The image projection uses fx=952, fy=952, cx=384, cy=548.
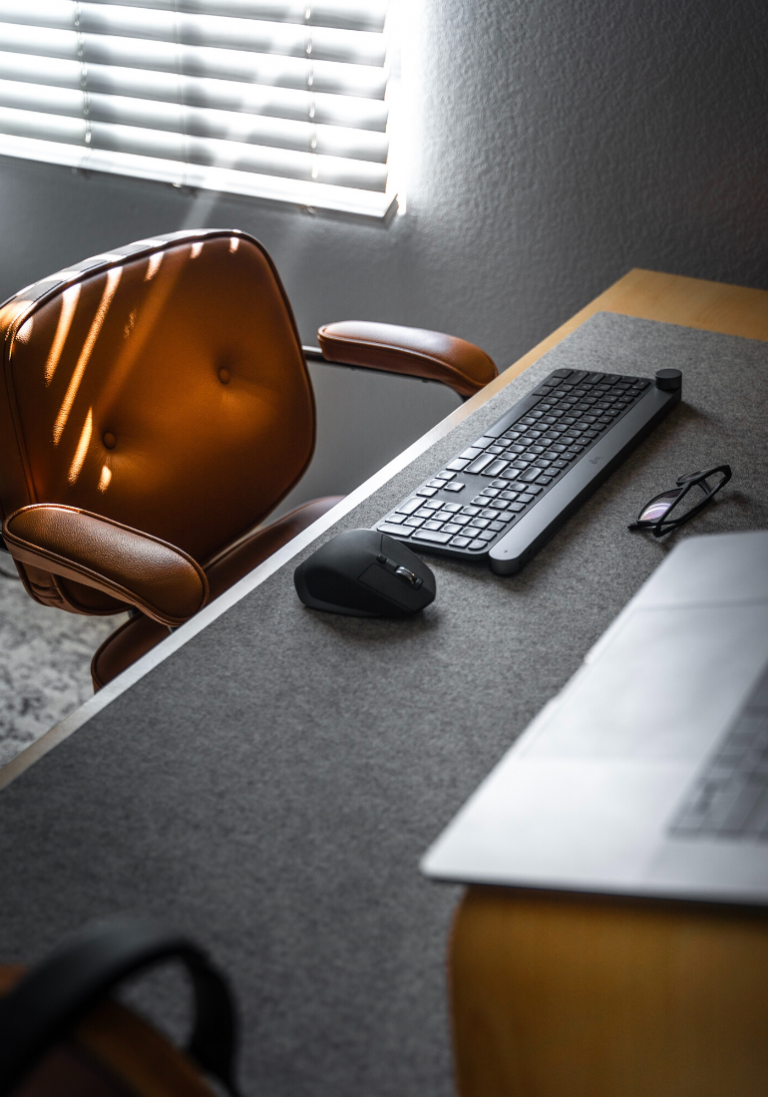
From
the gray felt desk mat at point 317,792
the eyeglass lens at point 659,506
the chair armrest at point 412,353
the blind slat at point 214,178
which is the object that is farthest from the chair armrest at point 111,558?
the blind slat at point 214,178

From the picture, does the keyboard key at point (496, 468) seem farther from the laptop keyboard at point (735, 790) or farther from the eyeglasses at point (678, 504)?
the laptop keyboard at point (735, 790)

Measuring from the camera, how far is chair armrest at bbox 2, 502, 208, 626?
34.6 inches

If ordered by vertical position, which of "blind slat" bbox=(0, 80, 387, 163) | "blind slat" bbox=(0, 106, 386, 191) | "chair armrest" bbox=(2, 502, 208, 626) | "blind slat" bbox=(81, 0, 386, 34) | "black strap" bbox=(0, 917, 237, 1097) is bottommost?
"chair armrest" bbox=(2, 502, 208, 626)

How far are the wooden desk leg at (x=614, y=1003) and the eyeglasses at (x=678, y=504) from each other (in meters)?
0.45

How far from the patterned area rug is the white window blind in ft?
3.12

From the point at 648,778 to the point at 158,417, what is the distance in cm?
86

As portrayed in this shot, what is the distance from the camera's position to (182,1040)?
453mm

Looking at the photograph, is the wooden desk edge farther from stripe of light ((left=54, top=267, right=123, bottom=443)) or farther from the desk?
the desk

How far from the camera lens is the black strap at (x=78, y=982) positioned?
30cm

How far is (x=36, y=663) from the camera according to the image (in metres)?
1.95

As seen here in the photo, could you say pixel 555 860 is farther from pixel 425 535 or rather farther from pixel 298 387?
pixel 298 387

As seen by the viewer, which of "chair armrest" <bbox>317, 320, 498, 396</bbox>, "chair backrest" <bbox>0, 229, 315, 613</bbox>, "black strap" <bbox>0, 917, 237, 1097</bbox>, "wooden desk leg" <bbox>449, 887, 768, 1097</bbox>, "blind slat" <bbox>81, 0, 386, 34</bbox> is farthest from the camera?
"blind slat" <bbox>81, 0, 386, 34</bbox>

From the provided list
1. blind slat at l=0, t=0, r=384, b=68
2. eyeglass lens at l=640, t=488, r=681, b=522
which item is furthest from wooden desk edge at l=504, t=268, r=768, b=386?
blind slat at l=0, t=0, r=384, b=68

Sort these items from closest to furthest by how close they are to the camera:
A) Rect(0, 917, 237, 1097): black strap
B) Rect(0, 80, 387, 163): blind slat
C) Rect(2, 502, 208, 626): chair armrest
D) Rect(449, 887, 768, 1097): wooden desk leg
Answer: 1. Rect(0, 917, 237, 1097): black strap
2. Rect(449, 887, 768, 1097): wooden desk leg
3. Rect(2, 502, 208, 626): chair armrest
4. Rect(0, 80, 387, 163): blind slat
